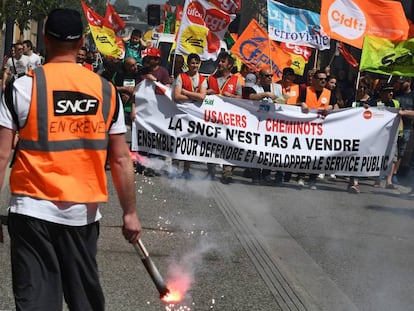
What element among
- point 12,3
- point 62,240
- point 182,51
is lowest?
point 12,3

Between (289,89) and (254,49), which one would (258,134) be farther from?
(254,49)

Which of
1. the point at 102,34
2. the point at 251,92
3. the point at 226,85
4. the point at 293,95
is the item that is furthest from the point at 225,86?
the point at 102,34

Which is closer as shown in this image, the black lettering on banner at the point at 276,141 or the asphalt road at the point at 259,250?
the asphalt road at the point at 259,250

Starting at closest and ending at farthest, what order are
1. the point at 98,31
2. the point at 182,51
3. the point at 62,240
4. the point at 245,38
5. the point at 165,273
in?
the point at 62,240
the point at 165,273
the point at 182,51
the point at 245,38
the point at 98,31

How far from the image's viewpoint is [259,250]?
7.62 meters

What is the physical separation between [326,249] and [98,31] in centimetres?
1434

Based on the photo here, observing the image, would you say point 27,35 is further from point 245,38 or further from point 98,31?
point 245,38

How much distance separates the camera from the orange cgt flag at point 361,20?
538 inches

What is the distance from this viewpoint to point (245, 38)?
620 inches

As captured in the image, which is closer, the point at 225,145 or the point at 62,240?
the point at 62,240

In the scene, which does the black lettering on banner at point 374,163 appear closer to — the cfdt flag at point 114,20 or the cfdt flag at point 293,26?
the cfdt flag at point 293,26

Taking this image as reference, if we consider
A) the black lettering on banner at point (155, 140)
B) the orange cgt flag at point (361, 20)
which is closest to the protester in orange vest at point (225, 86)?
the black lettering on banner at point (155, 140)

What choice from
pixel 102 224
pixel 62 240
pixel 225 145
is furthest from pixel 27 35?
pixel 62 240

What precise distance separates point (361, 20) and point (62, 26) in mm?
10632
